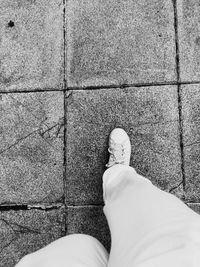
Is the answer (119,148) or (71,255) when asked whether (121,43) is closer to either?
(119,148)

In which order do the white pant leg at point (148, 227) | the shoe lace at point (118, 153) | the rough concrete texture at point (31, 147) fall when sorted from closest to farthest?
the white pant leg at point (148, 227) < the shoe lace at point (118, 153) < the rough concrete texture at point (31, 147)

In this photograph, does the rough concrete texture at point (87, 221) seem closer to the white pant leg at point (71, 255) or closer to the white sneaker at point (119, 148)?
the white sneaker at point (119, 148)

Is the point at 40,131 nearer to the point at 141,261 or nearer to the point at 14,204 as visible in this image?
the point at 14,204

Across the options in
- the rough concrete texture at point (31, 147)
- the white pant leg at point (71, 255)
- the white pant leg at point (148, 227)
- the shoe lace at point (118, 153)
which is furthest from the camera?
the rough concrete texture at point (31, 147)

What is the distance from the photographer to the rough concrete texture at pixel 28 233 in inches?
118

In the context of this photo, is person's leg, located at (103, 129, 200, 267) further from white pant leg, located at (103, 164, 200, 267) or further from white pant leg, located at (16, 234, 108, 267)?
white pant leg, located at (16, 234, 108, 267)

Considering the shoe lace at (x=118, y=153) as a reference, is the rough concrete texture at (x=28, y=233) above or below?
below

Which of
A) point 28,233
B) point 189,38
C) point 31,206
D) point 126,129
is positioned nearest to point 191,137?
point 126,129

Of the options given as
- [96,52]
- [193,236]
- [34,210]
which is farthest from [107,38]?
[193,236]

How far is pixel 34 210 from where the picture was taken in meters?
3.02

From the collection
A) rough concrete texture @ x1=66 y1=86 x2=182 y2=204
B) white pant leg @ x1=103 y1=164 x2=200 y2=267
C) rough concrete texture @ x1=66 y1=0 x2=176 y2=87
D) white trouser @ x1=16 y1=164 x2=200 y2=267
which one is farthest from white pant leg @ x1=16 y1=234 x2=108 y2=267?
rough concrete texture @ x1=66 y1=0 x2=176 y2=87

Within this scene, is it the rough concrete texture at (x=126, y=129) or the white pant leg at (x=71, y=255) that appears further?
the rough concrete texture at (x=126, y=129)

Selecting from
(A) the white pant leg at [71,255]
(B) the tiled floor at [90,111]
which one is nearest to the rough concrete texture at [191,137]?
(B) the tiled floor at [90,111]

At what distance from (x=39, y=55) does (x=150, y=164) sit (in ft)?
3.84
